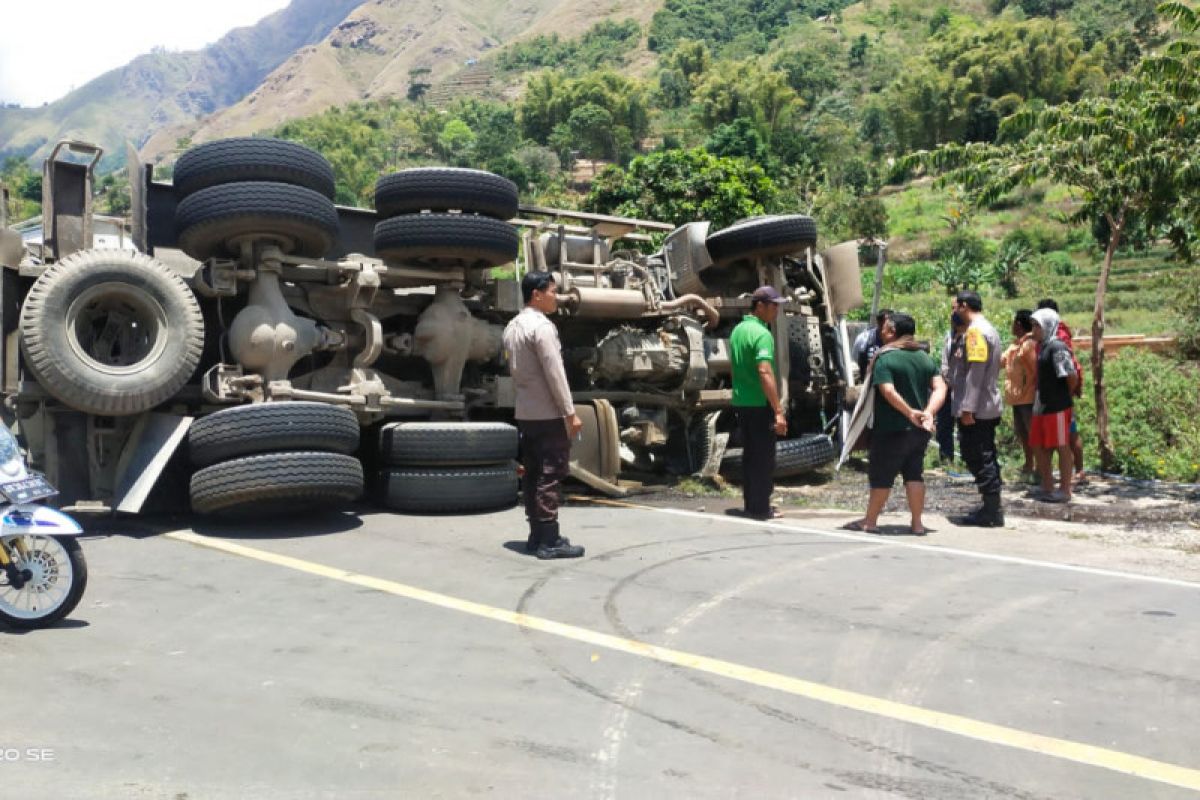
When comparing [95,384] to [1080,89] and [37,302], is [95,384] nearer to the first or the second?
[37,302]

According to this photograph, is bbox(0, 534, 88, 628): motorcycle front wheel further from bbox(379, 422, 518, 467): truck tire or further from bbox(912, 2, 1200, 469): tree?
bbox(912, 2, 1200, 469): tree

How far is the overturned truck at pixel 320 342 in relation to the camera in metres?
7.48

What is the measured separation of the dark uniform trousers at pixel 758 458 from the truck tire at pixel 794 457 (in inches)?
70.0

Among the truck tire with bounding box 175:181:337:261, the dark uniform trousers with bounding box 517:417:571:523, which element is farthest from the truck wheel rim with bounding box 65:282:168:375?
the dark uniform trousers with bounding box 517:417:571:523

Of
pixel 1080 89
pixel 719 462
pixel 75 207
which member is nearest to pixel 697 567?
pixel 719 462

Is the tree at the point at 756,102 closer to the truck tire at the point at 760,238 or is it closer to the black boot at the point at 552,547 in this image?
the truck tire at the point at 760,238

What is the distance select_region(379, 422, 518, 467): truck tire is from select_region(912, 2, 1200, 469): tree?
18.6ft

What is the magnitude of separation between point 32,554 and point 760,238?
24.4 ft

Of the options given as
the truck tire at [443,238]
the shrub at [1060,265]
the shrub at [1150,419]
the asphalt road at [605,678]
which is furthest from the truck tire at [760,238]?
the shrub at [1060,265]

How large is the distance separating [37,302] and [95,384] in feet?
2.05

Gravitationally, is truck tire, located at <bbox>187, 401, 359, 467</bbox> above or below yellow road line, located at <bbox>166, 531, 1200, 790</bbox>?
above

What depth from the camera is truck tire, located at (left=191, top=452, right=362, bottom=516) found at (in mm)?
7141

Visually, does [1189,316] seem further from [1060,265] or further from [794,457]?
[1060,265]

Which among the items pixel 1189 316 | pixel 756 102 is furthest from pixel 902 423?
pixel 756 102
